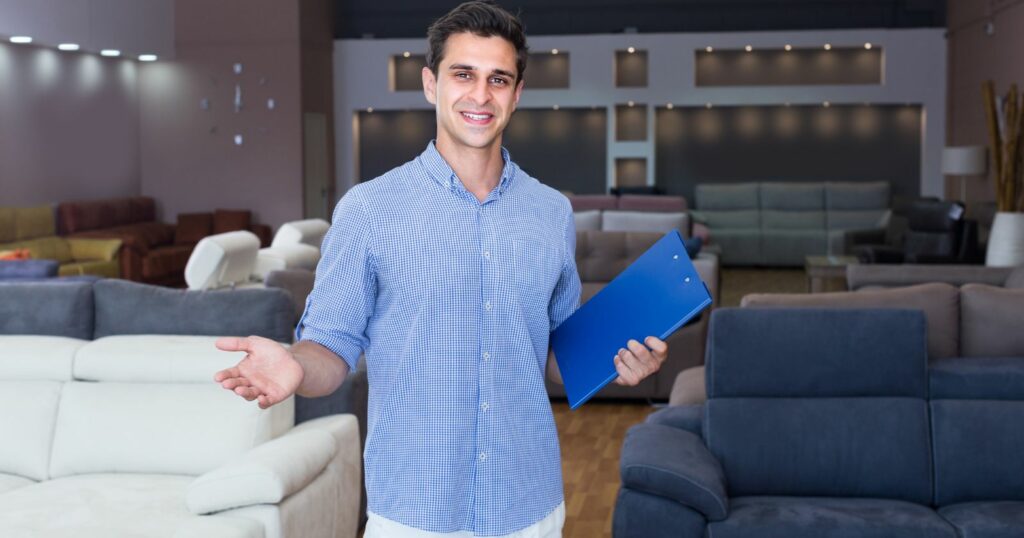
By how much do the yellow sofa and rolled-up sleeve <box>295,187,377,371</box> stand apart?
10600 millimetres

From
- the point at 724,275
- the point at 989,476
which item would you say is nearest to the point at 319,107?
the point at 724,275

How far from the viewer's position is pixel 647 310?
5.92ft

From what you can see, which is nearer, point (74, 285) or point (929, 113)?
point (74, 285)

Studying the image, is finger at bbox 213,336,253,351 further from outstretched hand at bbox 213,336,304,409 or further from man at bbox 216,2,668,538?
man at bbox 216,2,668,538

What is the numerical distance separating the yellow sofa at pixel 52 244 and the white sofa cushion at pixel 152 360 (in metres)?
8.07

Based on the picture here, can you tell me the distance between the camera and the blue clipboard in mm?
1760

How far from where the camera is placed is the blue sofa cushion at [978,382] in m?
3.88

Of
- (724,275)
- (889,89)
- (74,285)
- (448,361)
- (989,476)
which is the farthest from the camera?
(889,89)

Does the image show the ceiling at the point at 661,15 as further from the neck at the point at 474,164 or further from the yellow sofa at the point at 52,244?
the neck at the point at 474,164

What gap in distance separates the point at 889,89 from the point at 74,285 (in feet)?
42.6

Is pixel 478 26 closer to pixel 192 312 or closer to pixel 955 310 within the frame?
pixel 192 312

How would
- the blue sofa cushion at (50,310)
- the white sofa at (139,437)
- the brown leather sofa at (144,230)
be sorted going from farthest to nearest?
the brown leather sofa at (144,230)
the blue sofa cushion at (50,310)
the white sofa at (139,437)

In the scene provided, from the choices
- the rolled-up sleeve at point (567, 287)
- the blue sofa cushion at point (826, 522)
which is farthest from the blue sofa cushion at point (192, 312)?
the rolled-up sleeve at point (567, 287)

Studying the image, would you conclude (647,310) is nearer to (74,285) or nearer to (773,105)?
(74,285)
